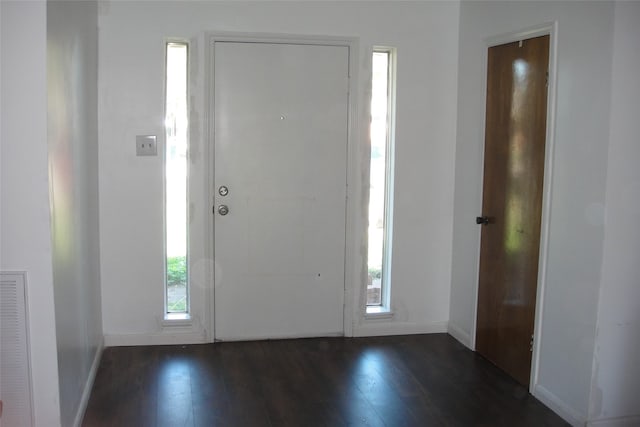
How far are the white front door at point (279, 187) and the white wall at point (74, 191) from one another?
76 centimetres

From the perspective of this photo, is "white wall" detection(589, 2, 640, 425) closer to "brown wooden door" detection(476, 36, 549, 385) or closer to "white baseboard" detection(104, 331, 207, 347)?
"brown wooden door" detection(476, 36, 549, 385)

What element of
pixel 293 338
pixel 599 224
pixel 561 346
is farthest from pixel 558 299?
pixel 293 338

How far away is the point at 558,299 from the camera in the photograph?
9.50 ft

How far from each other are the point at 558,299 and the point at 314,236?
64.1 inches

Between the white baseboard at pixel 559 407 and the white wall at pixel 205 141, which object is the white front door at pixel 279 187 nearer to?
the white wall at pixel 205 141

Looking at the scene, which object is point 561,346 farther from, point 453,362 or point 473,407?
point 453,362

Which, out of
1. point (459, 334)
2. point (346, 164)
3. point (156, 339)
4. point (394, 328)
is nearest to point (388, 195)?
point (346, 164)

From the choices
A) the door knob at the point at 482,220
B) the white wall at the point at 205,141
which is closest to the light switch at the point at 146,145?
the white wall at the point at 205,141

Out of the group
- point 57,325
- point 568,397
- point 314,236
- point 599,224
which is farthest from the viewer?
point 314,236

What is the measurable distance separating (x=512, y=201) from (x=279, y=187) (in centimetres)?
148

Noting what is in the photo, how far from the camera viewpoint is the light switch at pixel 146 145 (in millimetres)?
3639

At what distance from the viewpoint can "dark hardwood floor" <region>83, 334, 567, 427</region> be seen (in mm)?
2840

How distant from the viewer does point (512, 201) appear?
3305 millimetres

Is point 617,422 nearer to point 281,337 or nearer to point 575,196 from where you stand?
point 575,196
